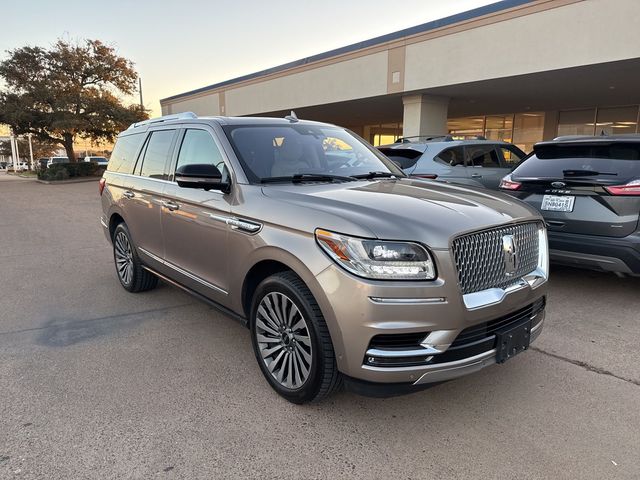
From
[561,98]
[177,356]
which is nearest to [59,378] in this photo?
[177,356]

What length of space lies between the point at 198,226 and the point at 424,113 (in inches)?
597

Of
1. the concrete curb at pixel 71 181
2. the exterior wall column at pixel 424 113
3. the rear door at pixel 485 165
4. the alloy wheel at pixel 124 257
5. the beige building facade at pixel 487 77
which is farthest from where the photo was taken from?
the concrete curb at pixel 71 181

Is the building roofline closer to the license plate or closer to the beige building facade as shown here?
the beige building facade

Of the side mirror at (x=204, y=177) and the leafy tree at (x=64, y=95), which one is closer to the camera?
the side mirror at (x=204, y=177)

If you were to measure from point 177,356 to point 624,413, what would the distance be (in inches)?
126

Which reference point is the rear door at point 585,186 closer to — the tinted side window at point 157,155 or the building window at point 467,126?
the tinted side window at point 157,155

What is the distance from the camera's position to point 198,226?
12.3 ft

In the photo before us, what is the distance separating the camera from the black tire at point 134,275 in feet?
16.8

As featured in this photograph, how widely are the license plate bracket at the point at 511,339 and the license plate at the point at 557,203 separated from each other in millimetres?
2665

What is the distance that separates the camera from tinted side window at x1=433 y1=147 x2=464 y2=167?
776 centimetres

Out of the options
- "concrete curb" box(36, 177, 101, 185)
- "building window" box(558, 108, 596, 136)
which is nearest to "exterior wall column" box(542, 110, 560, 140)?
"building window" box(558, 108, 596, 136)

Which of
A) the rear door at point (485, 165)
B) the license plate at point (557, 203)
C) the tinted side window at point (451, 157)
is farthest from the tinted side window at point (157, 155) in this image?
the rear door at point (485, 165)

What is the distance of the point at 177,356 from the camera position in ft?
12.4

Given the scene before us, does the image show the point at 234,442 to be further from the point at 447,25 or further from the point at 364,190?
the point at 447,25
